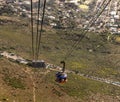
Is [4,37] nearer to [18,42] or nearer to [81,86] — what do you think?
[18,42]

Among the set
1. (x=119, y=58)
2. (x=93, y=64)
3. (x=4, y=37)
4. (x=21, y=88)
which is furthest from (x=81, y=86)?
(x=4, y=37)

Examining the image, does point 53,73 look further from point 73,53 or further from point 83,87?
point 73,53

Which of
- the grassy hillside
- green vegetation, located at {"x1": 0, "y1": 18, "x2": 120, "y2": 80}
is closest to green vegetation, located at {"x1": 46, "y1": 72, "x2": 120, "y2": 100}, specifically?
the grassy hillside

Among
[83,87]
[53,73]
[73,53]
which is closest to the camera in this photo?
[83,87]

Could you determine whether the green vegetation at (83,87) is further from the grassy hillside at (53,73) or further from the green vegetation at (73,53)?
the green vegetation at (73,53)

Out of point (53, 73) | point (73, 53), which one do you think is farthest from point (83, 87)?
point (73, 53)

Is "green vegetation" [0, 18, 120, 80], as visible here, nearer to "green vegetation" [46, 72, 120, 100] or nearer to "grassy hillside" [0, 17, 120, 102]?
"grassy hillside" [0, 17, 120, 102]

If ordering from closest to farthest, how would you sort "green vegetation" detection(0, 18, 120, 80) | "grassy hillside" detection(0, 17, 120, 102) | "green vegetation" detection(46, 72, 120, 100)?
"grassy hillside" detection(0, 17, 120, 102), "green vegetation" detection(46, 72, 120, 100), "green vegetation" detection(0, 18, 120, 80)

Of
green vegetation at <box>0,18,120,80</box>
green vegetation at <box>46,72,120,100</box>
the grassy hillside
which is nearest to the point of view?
the grassy hillside

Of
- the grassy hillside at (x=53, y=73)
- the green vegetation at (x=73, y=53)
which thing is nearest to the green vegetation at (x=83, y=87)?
the grassy hillside at (x=53, y=73)
